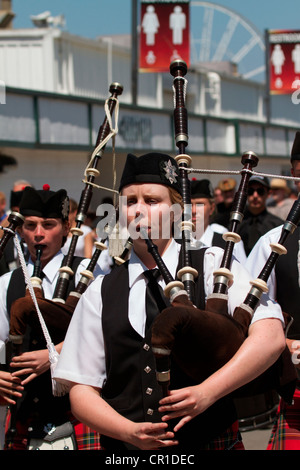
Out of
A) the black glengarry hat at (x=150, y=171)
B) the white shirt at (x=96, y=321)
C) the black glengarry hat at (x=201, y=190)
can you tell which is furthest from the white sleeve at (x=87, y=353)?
the black glengarry hat at (x=201, y=190)

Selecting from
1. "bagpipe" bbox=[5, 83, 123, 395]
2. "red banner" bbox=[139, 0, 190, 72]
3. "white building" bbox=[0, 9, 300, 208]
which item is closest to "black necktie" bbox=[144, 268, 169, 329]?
"bagpipe" bbox=[5, 83, 123, 395]

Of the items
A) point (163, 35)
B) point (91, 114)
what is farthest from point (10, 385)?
point (163, 35)

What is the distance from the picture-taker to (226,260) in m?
2.07

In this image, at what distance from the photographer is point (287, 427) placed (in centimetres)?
279

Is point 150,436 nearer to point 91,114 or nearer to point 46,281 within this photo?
point 46,281

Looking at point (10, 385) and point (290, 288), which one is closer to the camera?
point (10, 385)

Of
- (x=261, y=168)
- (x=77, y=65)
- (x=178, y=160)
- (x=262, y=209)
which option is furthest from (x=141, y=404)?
(x=261, y=168)

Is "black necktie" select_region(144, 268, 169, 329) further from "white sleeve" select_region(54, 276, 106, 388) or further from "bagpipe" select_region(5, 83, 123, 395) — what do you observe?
"bagpipe" select_region(5, 83, 123, 395)

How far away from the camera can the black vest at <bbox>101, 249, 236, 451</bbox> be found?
6.48 feet

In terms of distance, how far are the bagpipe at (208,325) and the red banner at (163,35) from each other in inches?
498

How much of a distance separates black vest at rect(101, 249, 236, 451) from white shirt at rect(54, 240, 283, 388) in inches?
1.0

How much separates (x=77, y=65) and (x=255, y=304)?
50.7 feet

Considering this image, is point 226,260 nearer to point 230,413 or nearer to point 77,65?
point 230,413

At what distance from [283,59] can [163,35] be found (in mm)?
4219
